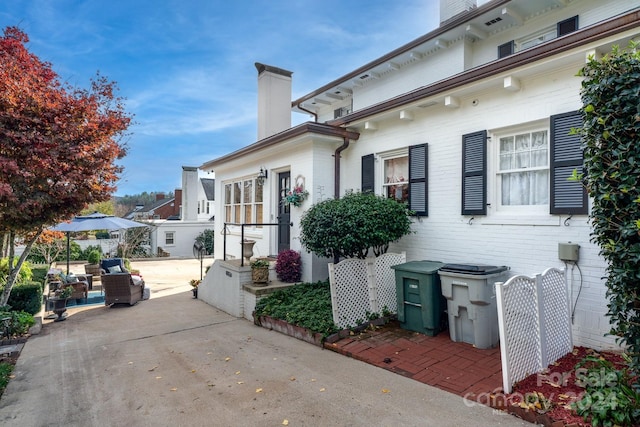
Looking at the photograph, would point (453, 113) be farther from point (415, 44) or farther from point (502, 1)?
point (415, 44)

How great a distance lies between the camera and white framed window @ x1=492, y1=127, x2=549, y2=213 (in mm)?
5310

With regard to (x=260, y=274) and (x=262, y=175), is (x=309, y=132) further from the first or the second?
(x=260, y=274)

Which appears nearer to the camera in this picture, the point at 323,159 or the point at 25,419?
the point at 25,419

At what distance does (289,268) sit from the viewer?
26.0 feet

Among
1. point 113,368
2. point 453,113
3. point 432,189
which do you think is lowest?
point 113,368

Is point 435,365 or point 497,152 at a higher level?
point 497,152

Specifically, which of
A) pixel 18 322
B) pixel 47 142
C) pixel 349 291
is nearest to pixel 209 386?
pixel 349 291

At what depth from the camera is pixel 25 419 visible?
136 inches

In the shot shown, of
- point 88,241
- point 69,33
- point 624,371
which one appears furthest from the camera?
point 88,241

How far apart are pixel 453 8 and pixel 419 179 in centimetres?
522

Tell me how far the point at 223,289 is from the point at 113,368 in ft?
11.8

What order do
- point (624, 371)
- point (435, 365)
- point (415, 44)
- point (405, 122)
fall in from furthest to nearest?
1. point (415, 44)
2. point (405, 122)
3. point (435, 365)
4. point (624, 371)

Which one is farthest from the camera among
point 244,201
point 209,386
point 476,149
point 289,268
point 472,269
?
point 244,201

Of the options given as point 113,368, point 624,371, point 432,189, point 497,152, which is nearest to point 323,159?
point 432,189
